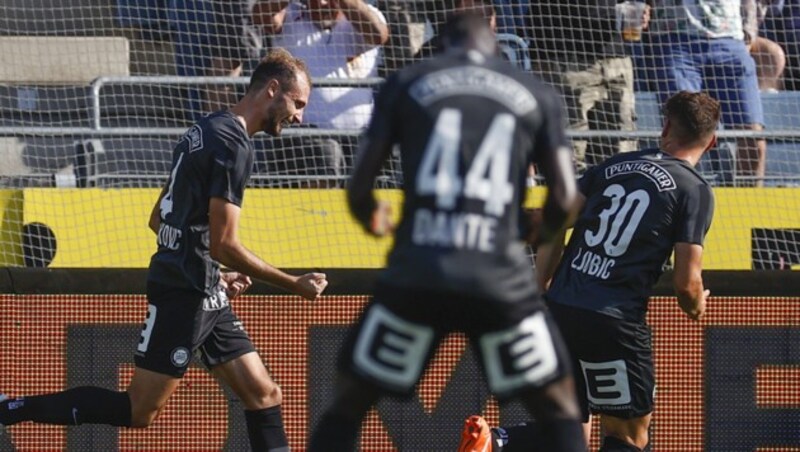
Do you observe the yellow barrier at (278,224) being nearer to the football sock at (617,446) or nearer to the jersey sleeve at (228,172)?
the jersey sleeve at (228,172)

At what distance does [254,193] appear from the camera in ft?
27.8

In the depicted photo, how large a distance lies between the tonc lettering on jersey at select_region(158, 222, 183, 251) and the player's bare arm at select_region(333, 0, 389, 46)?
12.0 feet

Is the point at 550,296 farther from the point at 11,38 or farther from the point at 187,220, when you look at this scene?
the point at 11,38

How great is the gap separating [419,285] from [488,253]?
0.77ft

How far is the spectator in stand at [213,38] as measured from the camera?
32.1ft

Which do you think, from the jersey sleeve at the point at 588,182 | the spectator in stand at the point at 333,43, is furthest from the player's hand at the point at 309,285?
the spectator in stand at the point at 333,43

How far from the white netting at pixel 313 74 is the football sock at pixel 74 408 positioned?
2.37 metres

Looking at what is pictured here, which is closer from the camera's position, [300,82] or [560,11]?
[300,82]

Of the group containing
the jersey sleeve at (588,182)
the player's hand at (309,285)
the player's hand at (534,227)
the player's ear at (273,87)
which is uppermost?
the player's hand at (534,227)

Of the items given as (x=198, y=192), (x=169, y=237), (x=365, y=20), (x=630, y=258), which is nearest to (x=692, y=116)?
(x=630, y=258)

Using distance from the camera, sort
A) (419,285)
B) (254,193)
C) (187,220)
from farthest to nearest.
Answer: (254,193) < (187,220) < (419,285)

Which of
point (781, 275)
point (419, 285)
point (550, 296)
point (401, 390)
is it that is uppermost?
point (419, 285)

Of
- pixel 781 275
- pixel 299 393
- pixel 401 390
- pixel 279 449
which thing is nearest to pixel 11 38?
pixel 299 393

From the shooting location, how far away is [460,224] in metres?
4.30
